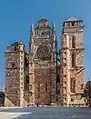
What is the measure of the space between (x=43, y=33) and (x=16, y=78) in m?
14.8

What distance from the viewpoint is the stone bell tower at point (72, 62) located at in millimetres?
93500

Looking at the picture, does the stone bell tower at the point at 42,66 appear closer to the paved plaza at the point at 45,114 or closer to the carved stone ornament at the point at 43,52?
the carved stone ornament at the point at 43,52

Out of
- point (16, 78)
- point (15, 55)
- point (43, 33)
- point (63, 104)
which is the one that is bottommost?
point (63, 104)

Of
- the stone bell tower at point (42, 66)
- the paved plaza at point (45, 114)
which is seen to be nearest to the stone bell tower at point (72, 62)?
the stone bell tower at point (42, 66)

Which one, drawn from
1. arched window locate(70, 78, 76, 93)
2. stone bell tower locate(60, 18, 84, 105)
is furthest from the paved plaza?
arched window locate(70, 78, 76, 93)

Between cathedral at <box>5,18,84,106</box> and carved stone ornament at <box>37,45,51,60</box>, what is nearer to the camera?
cathedral at <box>5,18,84,106</box>

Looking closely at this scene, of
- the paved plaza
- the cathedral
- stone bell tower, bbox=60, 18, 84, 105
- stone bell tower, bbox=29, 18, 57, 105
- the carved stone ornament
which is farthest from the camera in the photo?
the carved stone ornament

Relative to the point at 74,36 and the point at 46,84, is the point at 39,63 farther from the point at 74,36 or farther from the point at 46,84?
the point at 74,36

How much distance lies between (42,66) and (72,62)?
8.21 meters

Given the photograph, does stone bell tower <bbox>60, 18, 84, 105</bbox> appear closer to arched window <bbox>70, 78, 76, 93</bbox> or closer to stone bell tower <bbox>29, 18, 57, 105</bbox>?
arched window <bbox>70, 78, 76, 93</bbox>

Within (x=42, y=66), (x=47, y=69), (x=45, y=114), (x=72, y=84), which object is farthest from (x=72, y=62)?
(x=45, y=114)

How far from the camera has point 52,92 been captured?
95.4m

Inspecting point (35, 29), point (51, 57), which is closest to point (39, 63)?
point (51, 57)

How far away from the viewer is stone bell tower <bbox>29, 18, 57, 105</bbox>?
96125 millimetres
